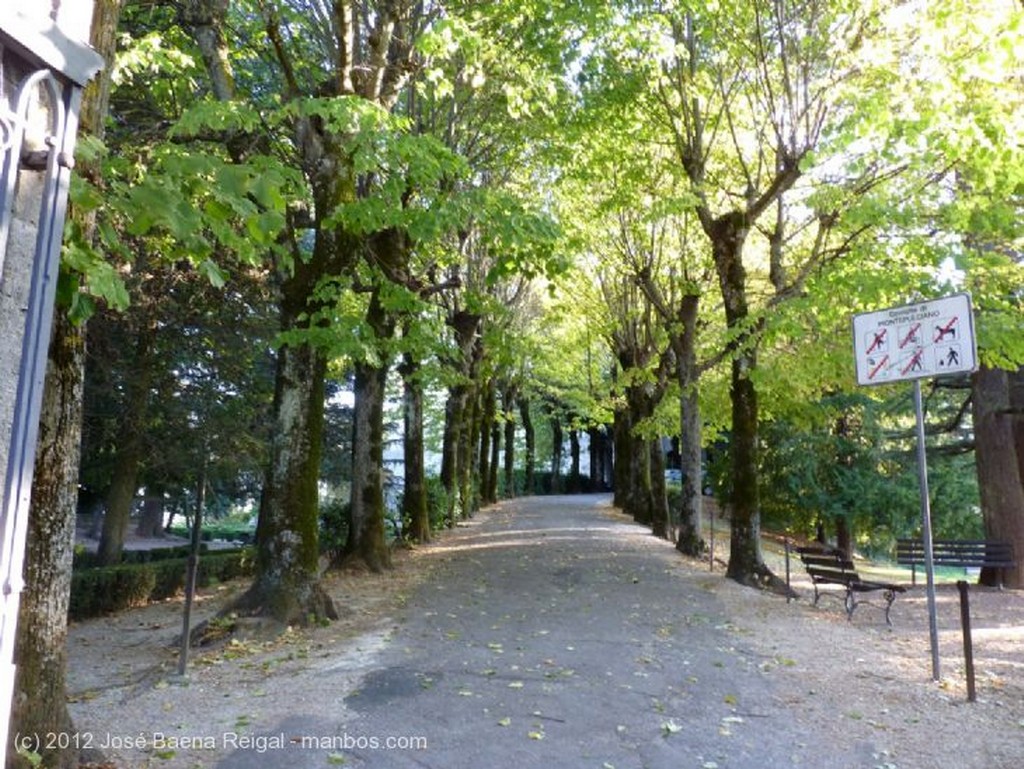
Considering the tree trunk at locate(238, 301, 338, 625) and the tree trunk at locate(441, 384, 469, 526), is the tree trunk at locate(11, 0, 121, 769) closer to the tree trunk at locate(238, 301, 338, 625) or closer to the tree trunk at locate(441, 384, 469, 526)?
the tree trunk at locate(238, 301, 338, 625)

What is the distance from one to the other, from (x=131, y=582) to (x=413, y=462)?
669 cm

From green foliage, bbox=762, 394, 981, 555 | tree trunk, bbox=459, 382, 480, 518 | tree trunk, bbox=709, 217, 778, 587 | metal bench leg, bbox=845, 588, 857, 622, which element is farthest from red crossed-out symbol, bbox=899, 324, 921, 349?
tree trunk, bbox=459, 382, 480, 518

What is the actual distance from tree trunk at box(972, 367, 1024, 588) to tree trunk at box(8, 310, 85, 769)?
562 inches

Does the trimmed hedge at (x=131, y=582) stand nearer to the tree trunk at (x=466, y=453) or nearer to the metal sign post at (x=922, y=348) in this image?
the metal sign post at (x=922, y=348)

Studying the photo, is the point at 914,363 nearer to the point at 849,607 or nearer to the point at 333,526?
the point at 849,607

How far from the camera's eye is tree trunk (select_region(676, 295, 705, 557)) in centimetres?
1772

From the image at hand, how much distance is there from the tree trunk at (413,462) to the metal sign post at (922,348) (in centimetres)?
1155

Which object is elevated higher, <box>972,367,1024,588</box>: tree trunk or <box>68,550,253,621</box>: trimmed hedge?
<box>972,367,1024,588</box>: tree trunk

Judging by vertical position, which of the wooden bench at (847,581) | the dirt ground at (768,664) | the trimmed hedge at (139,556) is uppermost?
the wooden bench at (847,581)

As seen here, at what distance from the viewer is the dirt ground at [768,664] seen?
557 centimetres

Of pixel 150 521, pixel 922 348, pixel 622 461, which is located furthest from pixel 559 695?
pixel 150 521

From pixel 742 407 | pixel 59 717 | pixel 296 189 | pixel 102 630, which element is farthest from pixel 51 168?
pixel 742 407

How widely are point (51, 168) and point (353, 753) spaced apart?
391cm

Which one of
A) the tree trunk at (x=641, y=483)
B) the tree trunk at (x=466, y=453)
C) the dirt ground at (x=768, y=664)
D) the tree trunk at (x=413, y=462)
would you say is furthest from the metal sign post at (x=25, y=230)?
the tree trunk at (x=641, y=483)
